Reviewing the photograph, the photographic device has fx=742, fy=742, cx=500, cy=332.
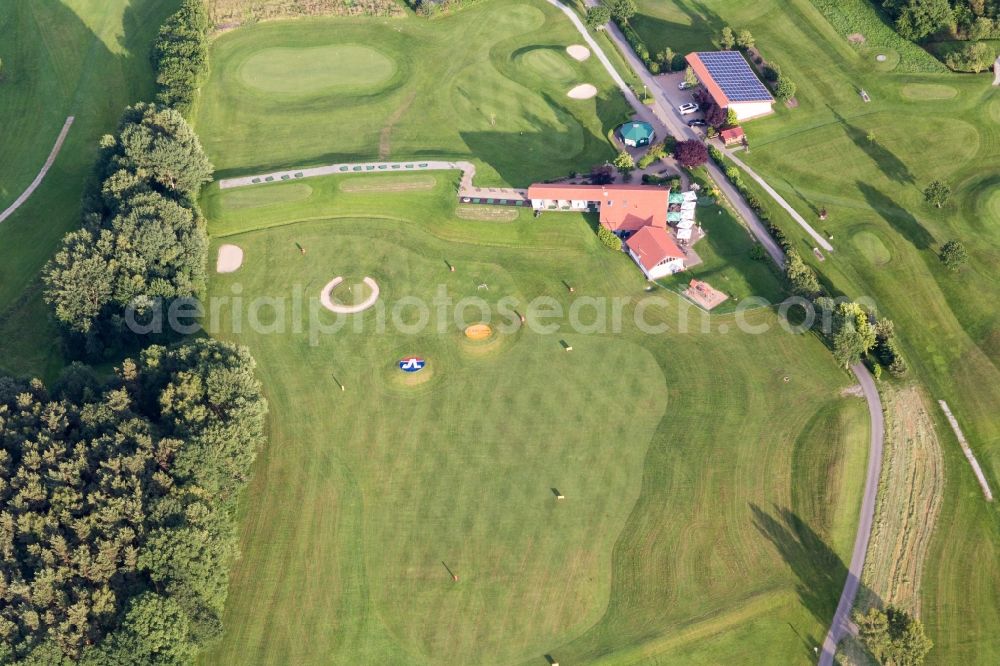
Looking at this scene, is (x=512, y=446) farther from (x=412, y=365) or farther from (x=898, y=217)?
(x=898, y=217)

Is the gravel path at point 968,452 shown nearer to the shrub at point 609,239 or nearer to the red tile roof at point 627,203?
the red tile roof at point 627,203

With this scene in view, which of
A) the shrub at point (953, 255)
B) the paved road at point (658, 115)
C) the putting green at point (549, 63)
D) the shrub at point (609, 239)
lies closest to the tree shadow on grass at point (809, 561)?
the paved road at point (658, 115)

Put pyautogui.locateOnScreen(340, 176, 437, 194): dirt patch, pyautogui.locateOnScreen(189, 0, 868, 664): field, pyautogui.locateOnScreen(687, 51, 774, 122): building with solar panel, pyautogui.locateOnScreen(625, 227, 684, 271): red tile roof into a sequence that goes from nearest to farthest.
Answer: pyautogui.locateOnScreen(189, 0, 868, 664): field
pyautogui.locateOnScreen(625, 227, 684, 271): red tile roof
pyautogui.locateOnScreen(340, 176, 437, 194): dirt patch
pyautogui.locateOnScreen(687, 51, 774, 122): building with solar panel

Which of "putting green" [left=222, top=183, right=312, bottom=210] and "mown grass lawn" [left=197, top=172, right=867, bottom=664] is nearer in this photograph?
"mown grass lawn" [left=197, top=172, right=867, bottom=664]

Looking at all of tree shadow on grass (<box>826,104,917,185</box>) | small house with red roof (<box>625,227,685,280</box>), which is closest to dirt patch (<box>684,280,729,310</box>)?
small house with red roof (<box>625,227,685,280</box>)

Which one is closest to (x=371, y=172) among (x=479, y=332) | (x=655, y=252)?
(x=479, y=332)

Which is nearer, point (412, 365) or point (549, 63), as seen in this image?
point (412, 365)

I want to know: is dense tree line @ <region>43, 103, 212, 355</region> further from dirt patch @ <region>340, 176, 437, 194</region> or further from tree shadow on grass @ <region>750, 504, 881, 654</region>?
tree shadow on grass @ <region>750, 504, 881, 654</region>
